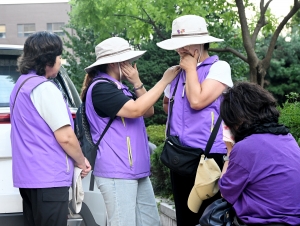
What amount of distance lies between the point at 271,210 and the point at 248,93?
2.16 feet

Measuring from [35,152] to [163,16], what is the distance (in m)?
6.05

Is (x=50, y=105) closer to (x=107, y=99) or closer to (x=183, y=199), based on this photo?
(x=107, y=99)

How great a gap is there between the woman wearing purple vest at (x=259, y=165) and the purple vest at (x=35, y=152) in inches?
39.5

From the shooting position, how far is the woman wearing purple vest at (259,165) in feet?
9.55

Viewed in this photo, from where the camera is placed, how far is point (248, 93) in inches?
122

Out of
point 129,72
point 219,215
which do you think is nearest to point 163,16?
point 129,72

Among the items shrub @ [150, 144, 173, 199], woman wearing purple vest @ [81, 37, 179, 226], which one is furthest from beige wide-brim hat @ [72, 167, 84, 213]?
shrub @ [150, 144, 173, 199]

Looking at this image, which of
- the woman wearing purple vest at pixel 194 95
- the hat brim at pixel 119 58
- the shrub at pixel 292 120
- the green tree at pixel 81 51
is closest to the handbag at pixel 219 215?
the woman wearing purple vest at pixel 194 95

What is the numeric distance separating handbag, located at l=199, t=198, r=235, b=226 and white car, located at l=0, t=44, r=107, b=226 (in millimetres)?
1085

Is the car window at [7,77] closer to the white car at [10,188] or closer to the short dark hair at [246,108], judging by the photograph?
the white car at [10,188]

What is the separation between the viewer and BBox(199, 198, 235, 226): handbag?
10.2ft

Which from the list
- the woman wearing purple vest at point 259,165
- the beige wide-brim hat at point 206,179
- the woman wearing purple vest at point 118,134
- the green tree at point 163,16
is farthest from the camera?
the green tree at point 163,16

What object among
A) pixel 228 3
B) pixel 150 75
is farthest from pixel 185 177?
pixel 150 75

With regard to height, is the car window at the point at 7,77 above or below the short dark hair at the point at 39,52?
below
